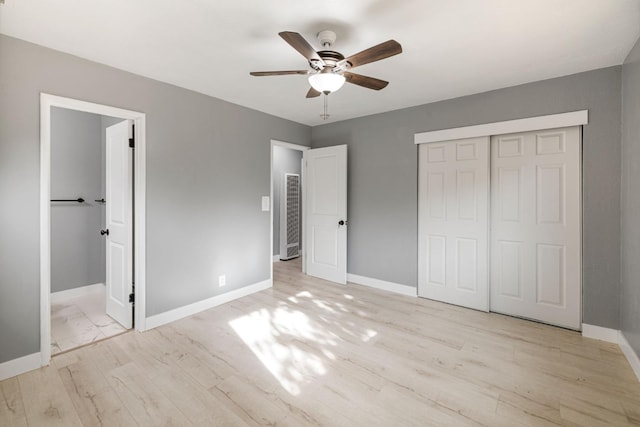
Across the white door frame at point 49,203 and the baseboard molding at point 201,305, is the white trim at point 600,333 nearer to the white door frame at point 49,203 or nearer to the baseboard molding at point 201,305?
the baseboard molding at point 201,305

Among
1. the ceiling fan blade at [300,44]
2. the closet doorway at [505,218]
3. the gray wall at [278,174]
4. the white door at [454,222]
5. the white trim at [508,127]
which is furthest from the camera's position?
the gray wall at [278,174]

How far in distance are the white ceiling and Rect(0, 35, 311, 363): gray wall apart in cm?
21

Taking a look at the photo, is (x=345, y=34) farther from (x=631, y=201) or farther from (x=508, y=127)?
(x=631, y=201)

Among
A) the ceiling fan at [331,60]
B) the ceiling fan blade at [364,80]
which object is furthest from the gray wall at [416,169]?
the ceiling fan at [331,60]

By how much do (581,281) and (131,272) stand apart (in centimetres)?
444

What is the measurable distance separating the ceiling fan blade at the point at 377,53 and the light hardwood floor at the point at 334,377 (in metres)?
2.22

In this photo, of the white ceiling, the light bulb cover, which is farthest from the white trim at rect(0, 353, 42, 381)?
the light bulb cover

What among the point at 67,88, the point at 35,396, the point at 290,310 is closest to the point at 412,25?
the point at 67,88

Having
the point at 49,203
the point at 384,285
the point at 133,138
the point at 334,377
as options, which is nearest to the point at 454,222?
the point at 384,285

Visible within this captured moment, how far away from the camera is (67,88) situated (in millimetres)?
2354

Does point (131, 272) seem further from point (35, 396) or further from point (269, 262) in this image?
point (269, 262)

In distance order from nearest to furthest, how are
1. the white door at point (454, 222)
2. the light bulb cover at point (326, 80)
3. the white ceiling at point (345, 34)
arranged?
1. the white ceiling at point (345, 34)
2. the light bulb cover at point (326, 80)
3. the white door at point (454, 222)

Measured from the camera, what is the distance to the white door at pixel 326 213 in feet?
14.2

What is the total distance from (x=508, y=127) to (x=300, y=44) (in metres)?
2.56
